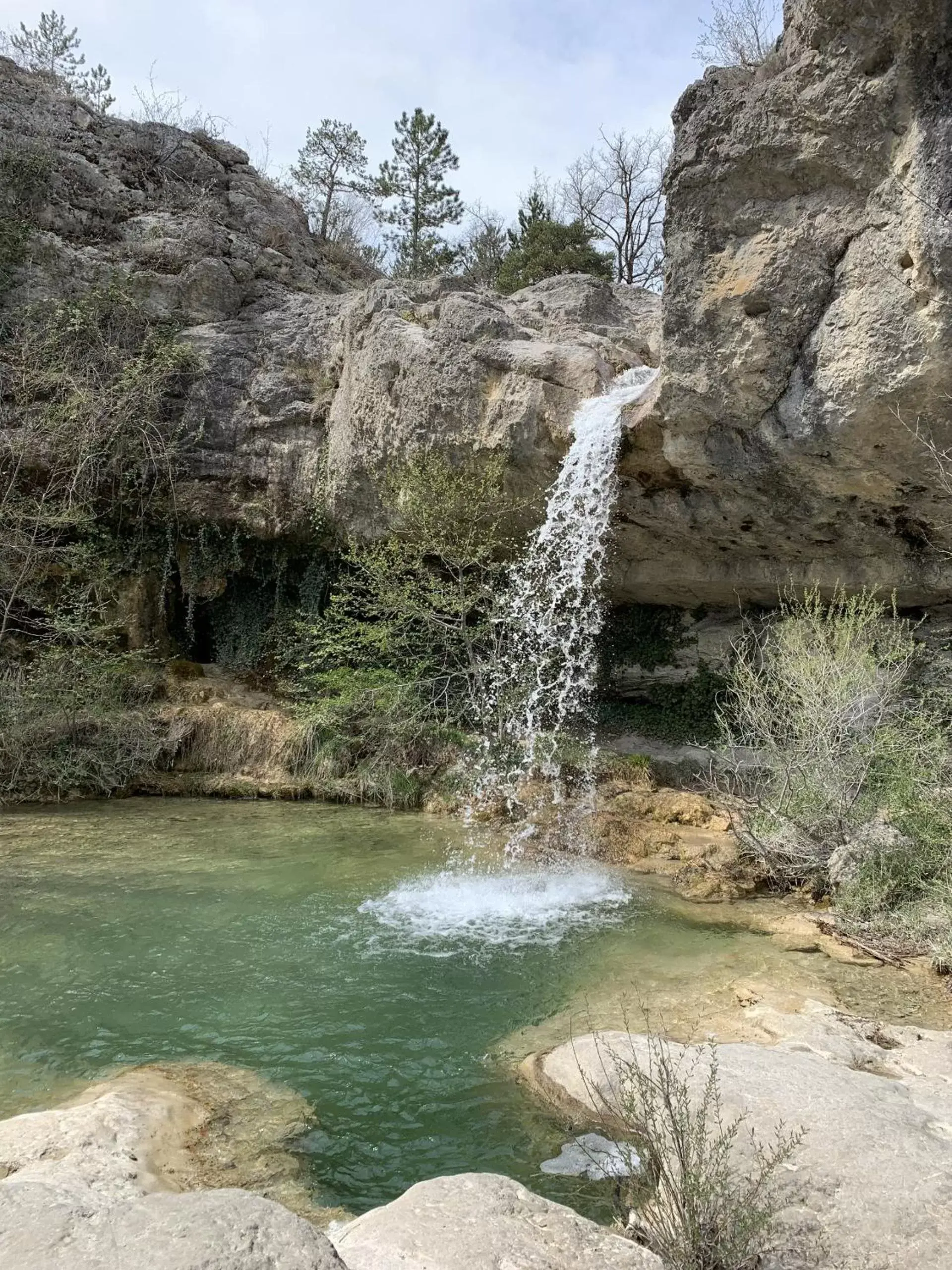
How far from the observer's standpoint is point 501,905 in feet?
23.0

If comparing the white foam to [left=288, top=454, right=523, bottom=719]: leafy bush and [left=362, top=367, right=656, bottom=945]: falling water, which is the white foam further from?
[left=288, top=454, right=523, bottom=719]: leafy bush

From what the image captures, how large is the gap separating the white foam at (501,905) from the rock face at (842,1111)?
75.6 inches

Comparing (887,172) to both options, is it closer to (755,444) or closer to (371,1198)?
(755,444)

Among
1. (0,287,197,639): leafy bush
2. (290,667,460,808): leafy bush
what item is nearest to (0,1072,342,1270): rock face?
(290,667,460,808): leafy bush

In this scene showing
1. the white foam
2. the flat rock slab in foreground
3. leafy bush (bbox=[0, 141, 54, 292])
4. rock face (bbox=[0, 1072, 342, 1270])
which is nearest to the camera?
rock face (bbox=[0, 1072, 342, 1270])

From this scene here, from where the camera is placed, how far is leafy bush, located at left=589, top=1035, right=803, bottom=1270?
2406mm

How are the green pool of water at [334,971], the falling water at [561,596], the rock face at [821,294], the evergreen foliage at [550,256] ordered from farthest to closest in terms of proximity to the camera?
1. the evergreen foliage at [550,256]
2. the falling water at [561,596]
3. the rock face at [821,294]
4. the green pool of water at [334,971]

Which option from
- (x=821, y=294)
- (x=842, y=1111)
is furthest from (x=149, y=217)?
(x=842, y=1111)

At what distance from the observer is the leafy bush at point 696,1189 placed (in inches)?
94.7

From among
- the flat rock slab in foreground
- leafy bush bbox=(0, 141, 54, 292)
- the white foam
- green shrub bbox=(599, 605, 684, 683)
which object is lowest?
the white foam

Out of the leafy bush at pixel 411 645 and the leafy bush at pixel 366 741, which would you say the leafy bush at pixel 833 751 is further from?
the leafy bush at pixel 366 741

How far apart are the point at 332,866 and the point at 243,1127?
14.0 ft

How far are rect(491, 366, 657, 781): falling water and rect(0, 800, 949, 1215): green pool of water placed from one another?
2.72 m

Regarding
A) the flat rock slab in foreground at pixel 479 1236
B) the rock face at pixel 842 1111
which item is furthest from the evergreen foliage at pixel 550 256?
the flat rock slab in foreground at pixel 479 1236
